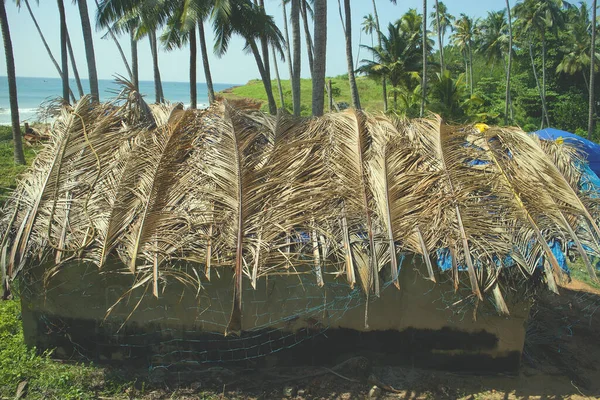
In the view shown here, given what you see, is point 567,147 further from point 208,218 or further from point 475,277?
point 208,218

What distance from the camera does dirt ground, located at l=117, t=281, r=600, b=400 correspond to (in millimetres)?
5488

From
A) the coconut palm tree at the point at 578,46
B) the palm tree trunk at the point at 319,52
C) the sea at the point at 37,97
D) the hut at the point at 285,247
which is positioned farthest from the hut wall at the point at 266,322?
the coconut palm tree at the point at 578,46

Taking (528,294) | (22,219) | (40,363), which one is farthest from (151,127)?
(528,294)

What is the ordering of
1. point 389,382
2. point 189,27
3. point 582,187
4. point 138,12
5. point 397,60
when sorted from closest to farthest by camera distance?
point 389,382 < point 582,187 < point 189,27 < point 138,12 < point 397,60

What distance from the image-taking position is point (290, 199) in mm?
5816

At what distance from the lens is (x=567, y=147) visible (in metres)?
7.14

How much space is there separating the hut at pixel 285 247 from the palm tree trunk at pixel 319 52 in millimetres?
6923

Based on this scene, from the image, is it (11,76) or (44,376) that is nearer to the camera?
(44,376)

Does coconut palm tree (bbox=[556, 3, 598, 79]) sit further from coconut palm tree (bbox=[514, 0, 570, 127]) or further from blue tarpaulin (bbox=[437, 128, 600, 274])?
blue tarpaulin (bbox=[437, 128, 600, 274])

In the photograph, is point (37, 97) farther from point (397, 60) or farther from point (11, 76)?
point (11, 76)

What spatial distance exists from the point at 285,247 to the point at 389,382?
2.01 meters

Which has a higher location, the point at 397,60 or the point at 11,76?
the point at 397,60

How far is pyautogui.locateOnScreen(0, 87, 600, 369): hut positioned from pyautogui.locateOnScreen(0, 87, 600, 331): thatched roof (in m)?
0.02

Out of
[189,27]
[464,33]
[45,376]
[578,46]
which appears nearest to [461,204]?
[45,376]
